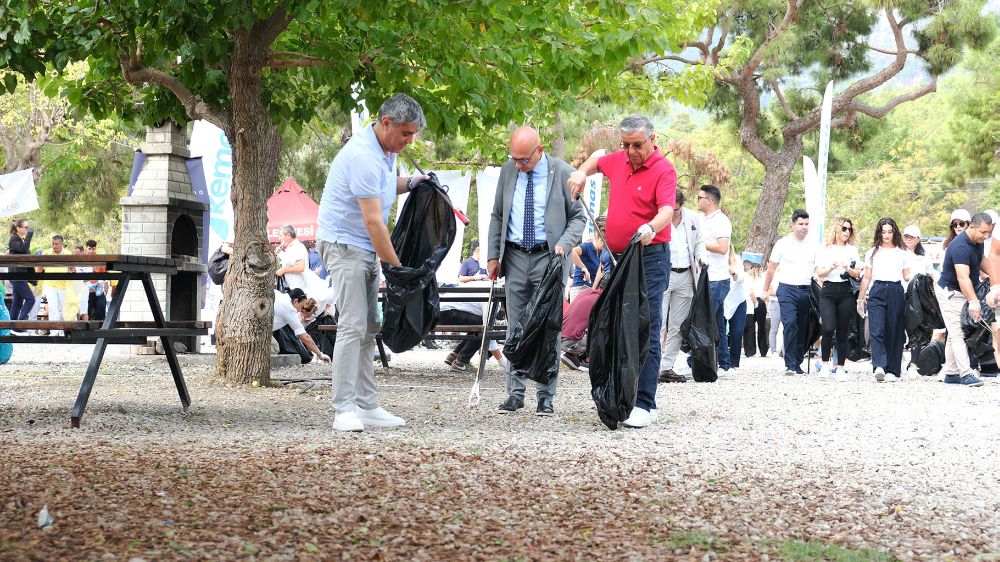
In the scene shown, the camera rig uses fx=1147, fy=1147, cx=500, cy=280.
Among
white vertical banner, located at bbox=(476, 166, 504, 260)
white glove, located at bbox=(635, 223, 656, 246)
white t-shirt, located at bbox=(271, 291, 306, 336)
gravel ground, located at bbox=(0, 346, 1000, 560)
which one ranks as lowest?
gravel ground, located at bbox=(0, 346, 1000, 560)

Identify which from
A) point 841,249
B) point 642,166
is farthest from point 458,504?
point 841,249

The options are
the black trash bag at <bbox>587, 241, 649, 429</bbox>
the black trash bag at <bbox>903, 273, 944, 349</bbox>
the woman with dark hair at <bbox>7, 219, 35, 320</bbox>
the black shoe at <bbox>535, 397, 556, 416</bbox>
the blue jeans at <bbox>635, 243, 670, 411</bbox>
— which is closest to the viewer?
the black trash bag at <bbox>587, 241, 649, 429</bbox>

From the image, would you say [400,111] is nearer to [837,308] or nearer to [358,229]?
[358,229]

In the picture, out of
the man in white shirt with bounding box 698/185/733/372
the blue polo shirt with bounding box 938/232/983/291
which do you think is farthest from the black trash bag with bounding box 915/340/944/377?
the man in white shirt with bounding box 698/185/733/372

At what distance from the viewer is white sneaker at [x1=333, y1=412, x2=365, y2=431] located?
6.64m

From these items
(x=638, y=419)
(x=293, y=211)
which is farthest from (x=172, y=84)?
(x=293, y=211)

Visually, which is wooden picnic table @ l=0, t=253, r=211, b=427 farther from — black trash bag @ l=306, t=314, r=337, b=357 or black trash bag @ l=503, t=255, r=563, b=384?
black trash bag @ l=306, t=314, r=337, b=357

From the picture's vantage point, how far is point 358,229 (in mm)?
6594

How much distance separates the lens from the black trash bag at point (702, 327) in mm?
10805

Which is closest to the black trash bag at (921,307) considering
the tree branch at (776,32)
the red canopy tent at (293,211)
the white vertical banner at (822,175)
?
the white vertical banner at (822,175)

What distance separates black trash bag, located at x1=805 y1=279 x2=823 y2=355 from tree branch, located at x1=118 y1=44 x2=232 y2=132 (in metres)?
6.92

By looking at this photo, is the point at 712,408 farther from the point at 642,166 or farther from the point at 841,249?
the point at 841,249

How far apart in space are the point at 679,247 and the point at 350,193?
18.0 ft

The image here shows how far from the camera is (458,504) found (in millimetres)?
4387
